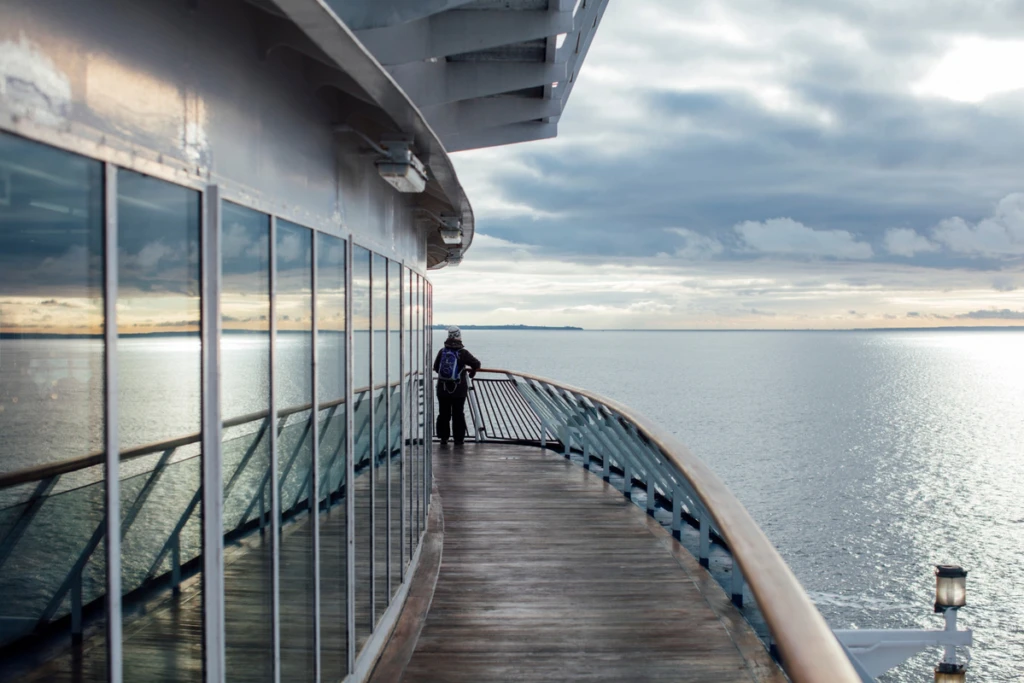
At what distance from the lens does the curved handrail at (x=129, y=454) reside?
202cm

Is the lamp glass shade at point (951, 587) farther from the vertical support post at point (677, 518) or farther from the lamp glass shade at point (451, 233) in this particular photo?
the lamp glass shade at point (451, 233)

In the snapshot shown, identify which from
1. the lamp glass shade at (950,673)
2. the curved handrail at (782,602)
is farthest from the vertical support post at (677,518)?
the lamp glass shade at (950,673)

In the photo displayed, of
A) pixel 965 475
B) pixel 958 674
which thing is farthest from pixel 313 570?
pixel 965 475

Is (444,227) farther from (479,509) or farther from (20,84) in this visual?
(20,84)

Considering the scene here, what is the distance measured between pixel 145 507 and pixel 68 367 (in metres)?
0.85

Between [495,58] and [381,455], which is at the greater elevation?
[495,58]

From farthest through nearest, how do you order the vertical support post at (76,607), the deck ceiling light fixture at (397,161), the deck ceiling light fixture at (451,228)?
the deck ceiling light fixture at (451,228) → the deck ceiling light fixture at (397,161) → the vertical support post at (76,607)

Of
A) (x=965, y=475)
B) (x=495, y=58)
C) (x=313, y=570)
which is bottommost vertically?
(x=965, y=475)

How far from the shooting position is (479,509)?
7.43 metres

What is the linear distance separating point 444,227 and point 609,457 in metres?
3.83

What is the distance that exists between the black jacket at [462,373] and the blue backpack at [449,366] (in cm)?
4

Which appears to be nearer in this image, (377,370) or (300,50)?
(300,50)

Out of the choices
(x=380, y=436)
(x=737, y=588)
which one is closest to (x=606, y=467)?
(x=737, y=588)

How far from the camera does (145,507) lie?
212 cm
